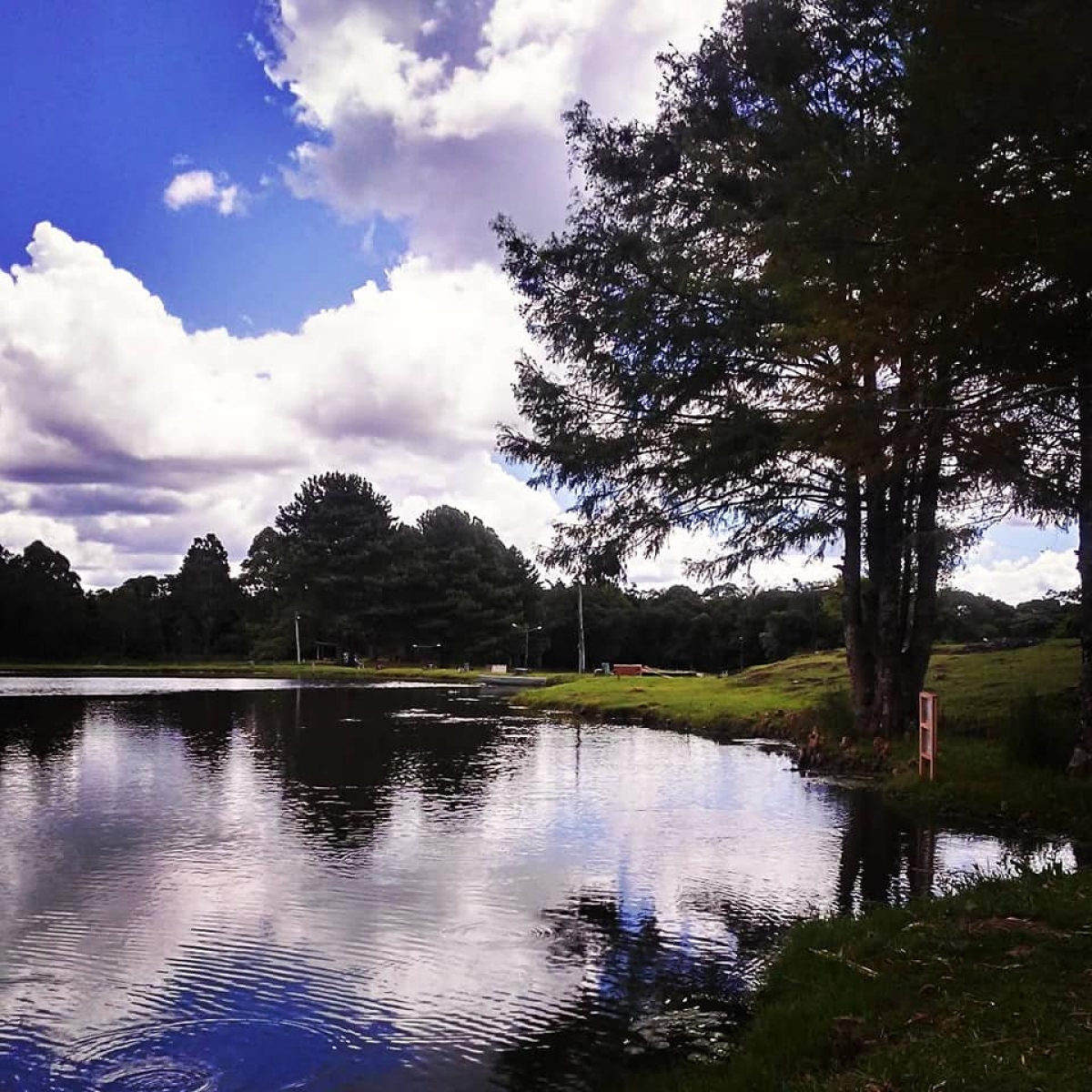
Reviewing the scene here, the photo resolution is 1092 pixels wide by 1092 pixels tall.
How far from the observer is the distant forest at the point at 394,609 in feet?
291

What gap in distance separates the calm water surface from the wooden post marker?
39.1 inches

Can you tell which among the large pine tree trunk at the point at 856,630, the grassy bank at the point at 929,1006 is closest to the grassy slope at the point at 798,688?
the large pine tree trunk at the point at 856,630

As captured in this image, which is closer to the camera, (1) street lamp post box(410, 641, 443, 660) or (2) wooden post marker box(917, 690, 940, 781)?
(2) wooden post marker box(917, 690, 940, 781)

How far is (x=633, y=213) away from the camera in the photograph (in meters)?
21.4

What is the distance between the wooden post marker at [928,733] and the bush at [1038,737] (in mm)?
967

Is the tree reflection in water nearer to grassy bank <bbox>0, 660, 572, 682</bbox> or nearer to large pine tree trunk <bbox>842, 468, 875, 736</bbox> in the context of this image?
large pine tree trunk <bbox>842, 468, 875, 736</bbox>

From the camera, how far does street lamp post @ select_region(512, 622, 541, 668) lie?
88.5 meters

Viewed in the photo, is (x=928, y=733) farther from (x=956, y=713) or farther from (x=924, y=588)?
(x=956, y=713)

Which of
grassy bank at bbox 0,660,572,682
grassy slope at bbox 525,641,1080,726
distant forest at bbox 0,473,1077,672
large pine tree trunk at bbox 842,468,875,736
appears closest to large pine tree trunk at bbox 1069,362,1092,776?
grassy slope at bbox 525,641,1080,726

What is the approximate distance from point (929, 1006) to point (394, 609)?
278 feet

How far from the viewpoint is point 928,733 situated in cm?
1484

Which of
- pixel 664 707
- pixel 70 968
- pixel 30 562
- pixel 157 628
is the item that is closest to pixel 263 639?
pixel 157 628

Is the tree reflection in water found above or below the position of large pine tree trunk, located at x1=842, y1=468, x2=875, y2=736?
below

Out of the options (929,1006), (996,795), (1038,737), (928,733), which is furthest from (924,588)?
(929,1006)
